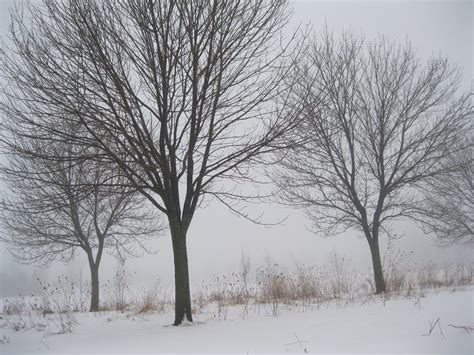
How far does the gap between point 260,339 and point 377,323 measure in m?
1.34

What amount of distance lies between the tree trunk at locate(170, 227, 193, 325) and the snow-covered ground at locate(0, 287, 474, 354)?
0.86 feet

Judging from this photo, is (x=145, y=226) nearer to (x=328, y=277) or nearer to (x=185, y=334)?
(x=328, y=277)

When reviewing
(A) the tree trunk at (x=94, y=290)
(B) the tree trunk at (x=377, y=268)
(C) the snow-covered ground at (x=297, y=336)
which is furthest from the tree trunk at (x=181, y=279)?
(B) the tree trunk at (x=377, y=268)

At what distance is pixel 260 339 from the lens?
3553mm

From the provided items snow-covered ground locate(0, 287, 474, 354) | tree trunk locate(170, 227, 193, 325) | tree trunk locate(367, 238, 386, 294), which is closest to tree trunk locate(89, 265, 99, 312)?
snow-covered ground locate(0, 287, 474, 354)

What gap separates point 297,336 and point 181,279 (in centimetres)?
225

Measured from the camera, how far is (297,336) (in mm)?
3512

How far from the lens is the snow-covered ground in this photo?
290 cm

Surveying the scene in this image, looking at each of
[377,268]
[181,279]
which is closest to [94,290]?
[181,279]

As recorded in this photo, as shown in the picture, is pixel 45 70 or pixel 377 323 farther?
pixel 45 70

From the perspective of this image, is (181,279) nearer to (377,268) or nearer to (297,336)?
(297,336)

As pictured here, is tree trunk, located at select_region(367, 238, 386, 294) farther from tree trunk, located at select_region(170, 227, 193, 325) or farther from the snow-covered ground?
tree trunk, located at select_region(170, 227, 193, 325)

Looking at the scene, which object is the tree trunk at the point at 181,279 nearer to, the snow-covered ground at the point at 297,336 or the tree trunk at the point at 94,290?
the snow-covered ground at the point at 297,336

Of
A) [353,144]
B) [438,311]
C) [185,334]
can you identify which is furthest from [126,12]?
[353,144]
